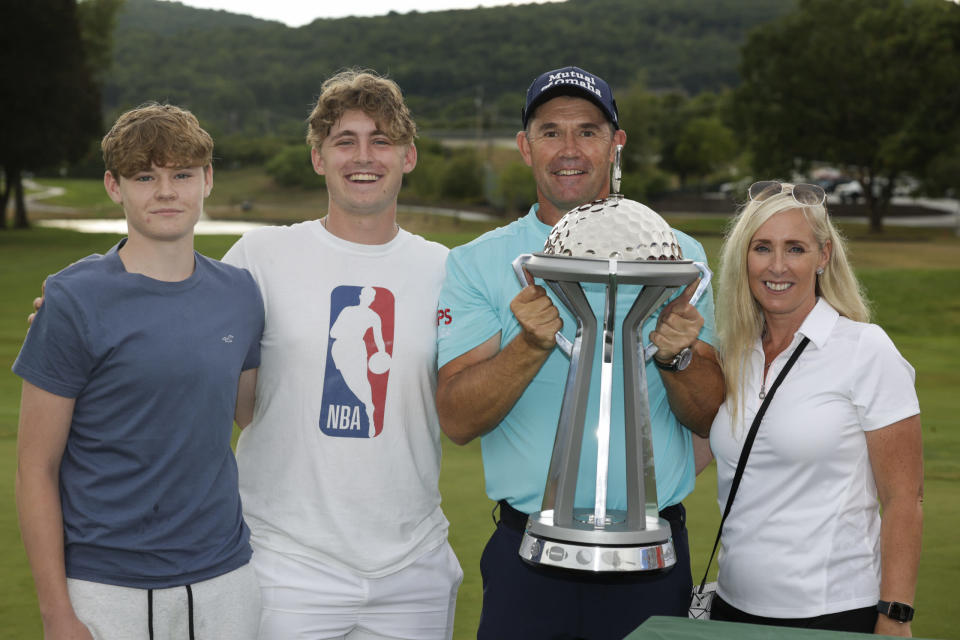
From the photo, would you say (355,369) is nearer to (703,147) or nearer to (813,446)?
(813,446)

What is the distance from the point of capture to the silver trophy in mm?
2496

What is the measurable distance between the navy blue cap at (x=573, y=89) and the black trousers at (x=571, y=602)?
1.25 m

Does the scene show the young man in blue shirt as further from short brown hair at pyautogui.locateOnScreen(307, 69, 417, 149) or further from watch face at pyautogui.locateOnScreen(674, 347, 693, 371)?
watch face at pyautogui.locateOnScreen(674, 347, 693, 371)

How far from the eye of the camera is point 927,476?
9.20 m

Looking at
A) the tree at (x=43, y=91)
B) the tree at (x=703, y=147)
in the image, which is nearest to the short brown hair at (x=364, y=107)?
the tree at (x=43, y=91)

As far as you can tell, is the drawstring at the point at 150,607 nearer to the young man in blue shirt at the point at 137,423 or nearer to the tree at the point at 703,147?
the young man in blue shirt at the point at 137,423

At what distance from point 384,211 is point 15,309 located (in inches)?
862

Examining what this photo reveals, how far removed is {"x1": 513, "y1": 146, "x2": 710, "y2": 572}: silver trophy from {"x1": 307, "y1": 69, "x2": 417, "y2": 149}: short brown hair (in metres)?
1.08

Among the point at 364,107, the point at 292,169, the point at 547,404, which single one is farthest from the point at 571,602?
the point at 292,169

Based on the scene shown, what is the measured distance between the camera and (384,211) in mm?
3566

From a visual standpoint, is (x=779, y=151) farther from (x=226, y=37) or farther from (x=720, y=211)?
(x=226, y=37)

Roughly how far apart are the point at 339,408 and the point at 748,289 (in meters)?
1.31

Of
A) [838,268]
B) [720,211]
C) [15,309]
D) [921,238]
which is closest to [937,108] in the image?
[921,238]

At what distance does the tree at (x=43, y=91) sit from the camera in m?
41.5
